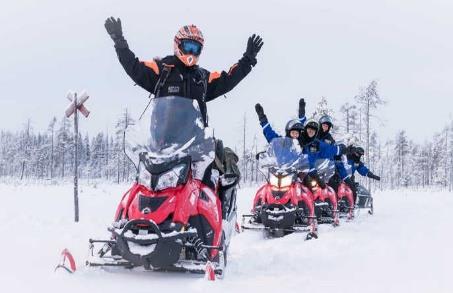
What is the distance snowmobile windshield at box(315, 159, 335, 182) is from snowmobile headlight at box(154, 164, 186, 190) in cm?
839

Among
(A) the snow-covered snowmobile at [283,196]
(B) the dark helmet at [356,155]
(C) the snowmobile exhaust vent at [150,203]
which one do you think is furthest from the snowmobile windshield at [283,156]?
(B) the dark helmet at [356,155]

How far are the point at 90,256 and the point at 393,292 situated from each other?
2854 millimetres

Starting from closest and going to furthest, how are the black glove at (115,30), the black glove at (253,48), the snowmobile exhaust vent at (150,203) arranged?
the snowmobile exhaust vent at (150,203) < the black glove at (115,30) < the black glove at (253,48)

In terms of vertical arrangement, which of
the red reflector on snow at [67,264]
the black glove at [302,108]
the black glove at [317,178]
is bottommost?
the red reflector on snow at [67,264]

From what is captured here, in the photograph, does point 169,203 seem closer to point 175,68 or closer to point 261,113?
→ point 175,68

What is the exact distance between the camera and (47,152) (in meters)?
105

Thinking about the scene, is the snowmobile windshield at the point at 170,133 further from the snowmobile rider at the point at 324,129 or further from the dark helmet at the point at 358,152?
the dark helmet at the point at 358,152

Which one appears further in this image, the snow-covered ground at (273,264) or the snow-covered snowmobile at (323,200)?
the snow-covered snowmobile at (323,200)

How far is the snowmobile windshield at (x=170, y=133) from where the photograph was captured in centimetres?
510

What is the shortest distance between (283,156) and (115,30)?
526 centimetres

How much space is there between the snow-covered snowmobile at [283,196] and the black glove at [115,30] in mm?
4941

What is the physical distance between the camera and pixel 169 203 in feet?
15.9

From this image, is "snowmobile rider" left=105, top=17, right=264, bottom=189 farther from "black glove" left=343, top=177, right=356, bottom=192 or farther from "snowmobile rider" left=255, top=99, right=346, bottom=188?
"black glove" left=343, top=177, right=356, bottom=192

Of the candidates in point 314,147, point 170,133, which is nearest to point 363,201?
point 314,147
